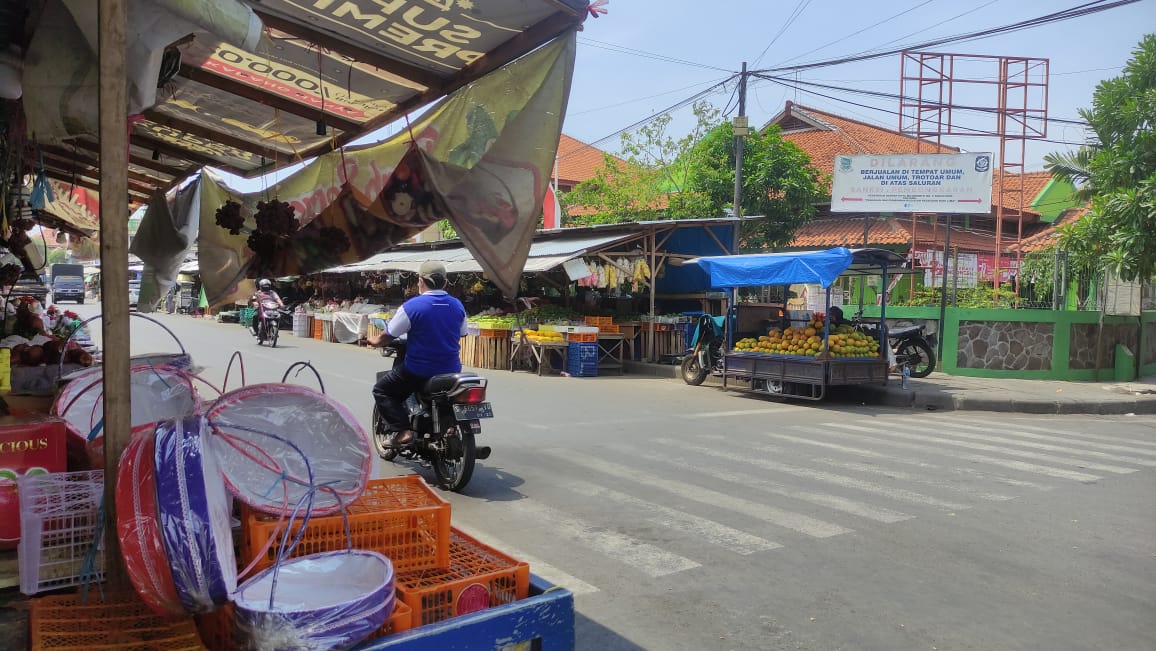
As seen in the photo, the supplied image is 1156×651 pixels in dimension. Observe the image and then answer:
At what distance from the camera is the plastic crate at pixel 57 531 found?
2561mm

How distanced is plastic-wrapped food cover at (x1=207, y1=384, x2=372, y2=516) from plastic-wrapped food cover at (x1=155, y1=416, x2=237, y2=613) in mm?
413

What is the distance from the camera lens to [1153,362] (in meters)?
15.9

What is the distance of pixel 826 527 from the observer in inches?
203

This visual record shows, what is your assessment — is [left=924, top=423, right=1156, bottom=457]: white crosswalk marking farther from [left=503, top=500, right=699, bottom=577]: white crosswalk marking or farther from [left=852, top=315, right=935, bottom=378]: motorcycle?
[left=503, top=500, right=699, bottom=577]: white crosswalk marking

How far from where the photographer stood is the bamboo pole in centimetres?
233

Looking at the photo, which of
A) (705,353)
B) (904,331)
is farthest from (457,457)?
(904,331)

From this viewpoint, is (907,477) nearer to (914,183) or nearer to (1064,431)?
(1064,431)

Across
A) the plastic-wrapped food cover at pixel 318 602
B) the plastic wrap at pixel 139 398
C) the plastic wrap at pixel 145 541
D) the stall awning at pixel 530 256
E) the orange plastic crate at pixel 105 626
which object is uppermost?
the stall awning at pixel 530 256

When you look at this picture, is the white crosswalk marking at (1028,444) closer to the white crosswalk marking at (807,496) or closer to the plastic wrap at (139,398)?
the white crosswalk marking at (807,496)

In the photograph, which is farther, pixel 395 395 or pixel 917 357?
pixel 917 357

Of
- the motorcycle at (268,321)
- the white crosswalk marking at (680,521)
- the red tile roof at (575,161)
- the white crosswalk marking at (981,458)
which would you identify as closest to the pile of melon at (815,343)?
the white crosswalk marking at (981,458)

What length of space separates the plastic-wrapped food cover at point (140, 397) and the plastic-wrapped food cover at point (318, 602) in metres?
1.38

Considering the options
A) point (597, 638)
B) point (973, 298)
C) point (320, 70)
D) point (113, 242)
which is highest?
point (320, 70)

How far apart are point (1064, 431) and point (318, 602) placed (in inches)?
391
